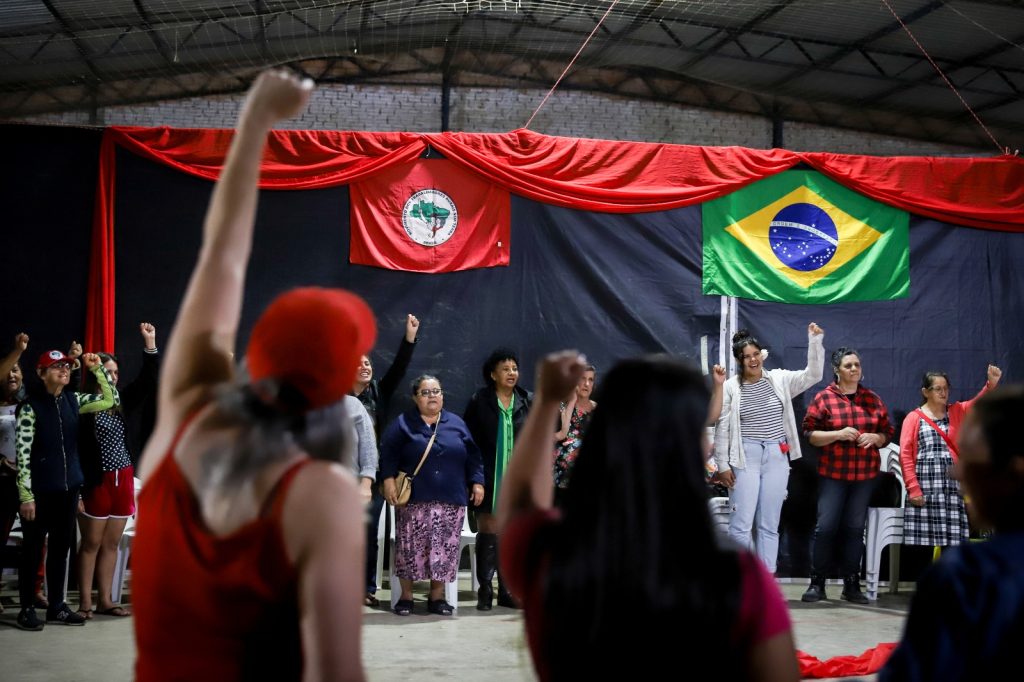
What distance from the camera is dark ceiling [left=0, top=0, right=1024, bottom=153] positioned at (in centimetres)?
719

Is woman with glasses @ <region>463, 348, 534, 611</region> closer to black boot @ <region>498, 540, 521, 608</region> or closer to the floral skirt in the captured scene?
black boot @ <region>498, 540, 521, 608</region>

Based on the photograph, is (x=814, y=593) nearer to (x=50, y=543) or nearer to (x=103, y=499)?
(x=103, y=499)

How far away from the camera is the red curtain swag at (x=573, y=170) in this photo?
571 centimetres

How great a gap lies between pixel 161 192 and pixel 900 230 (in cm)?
463

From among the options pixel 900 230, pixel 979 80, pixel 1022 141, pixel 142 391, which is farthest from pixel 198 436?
pixel 1022 141

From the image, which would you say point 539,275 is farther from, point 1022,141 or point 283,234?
point 1022,141

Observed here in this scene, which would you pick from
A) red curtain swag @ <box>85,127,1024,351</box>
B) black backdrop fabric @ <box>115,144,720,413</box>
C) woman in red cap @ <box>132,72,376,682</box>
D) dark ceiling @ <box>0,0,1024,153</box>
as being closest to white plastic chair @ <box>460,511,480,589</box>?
black backdrop fabric @ <box>115,144,720,413</box>

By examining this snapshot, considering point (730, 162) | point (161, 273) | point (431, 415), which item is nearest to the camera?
point (431, 415)

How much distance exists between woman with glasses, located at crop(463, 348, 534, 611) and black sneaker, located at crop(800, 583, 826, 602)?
68.0 inches

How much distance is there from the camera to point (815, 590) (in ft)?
18.8

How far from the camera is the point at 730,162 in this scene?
6.21 meters

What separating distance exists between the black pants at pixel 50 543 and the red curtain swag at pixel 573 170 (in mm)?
1205

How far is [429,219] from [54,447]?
2.47 metres

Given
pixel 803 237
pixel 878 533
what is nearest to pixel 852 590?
pixel 878 533
